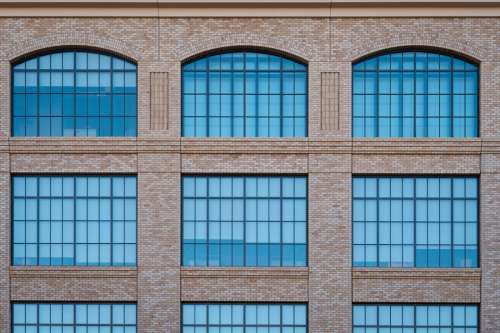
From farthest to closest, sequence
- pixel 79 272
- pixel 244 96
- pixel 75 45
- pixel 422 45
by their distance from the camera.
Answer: pixel 244 96 < pixel 75 45 < pixel 422 45 < pixel 79 272

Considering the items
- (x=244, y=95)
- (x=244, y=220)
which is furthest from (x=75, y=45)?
(x=244, y=220)

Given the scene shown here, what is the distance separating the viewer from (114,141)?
2689 cm

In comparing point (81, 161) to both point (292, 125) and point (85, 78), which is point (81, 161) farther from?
point (292, 125)

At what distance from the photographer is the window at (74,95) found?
90.0ft

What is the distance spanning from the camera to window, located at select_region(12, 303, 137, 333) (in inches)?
1060

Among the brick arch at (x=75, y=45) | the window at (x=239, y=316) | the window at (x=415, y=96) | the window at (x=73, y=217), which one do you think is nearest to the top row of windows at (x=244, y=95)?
the window at (x=415, y=96)

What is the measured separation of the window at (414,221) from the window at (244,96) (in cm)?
316

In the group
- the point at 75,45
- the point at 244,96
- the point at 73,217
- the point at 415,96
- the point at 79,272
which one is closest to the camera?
the point at 79,272

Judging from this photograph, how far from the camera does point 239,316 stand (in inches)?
1064

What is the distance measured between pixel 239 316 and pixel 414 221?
6533mm

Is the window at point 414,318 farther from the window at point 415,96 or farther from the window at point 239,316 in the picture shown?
the window at point 415,96

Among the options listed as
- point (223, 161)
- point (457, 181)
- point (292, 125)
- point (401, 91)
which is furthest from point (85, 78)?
point (457, 181)

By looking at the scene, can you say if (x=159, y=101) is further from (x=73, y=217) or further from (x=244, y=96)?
(x=73, y=217)

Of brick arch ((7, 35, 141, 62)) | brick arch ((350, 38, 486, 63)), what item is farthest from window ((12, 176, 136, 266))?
brick arch ((350, 38, 486, 63))
